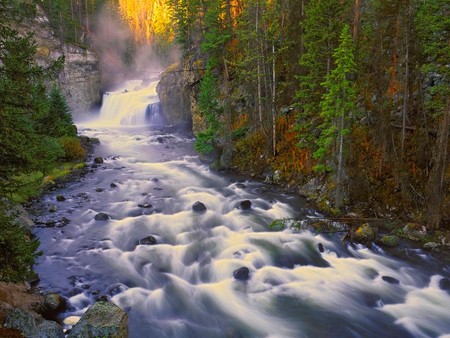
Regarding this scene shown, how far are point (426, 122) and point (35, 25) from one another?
55966mm

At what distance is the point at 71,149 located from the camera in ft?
93.7

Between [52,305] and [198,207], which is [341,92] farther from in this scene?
[52,305]

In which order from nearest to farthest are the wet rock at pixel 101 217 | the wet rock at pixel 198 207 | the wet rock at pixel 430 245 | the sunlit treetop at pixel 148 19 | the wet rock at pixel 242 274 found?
1. the wet rock at pixel 242 274
2. the wet rock at pixel 430 245
3. the wet rock at pixel 101 217
4. the wet rock at pixel 198 207
5. the sunlit treetop at pixel 148 19

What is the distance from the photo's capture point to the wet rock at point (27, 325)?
7695 mm

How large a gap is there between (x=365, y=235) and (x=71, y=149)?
75.9 feet

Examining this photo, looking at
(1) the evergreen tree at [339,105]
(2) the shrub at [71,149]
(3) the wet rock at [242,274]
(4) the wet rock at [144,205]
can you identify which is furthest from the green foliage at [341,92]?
(2) the shrub at [71,149]

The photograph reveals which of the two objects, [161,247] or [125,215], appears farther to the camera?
[125,215]

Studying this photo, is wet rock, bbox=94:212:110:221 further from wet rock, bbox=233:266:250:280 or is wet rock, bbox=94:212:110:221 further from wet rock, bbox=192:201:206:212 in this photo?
wet rock, bbox=233:266:250:280

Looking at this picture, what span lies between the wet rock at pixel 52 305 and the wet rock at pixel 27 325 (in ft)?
6.38

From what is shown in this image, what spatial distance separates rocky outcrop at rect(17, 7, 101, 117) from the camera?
A: 50.8 metres

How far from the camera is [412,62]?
15750mm

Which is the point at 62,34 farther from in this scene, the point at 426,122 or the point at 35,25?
the point at 426,122

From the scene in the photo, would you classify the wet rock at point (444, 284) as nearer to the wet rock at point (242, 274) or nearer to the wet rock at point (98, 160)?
the wet rock at point (242, 274)

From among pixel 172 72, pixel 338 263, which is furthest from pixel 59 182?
pixel 172 72
